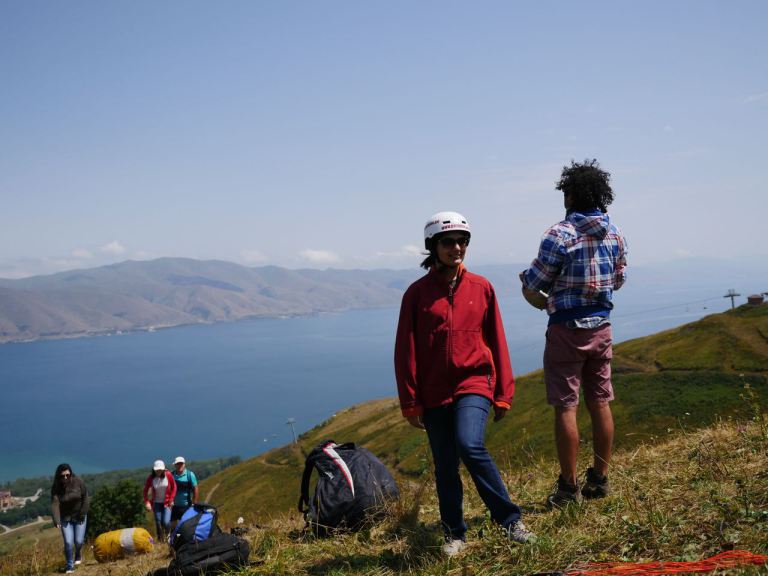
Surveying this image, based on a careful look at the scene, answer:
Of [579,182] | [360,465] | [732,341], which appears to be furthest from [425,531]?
[732,341]

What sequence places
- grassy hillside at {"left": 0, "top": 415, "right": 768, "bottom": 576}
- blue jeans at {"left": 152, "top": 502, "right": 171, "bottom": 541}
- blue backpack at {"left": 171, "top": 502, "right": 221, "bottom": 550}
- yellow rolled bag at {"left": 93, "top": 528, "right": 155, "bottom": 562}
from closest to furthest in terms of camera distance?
grassy hillside at {"left": 0, "top": 415, "right": 768, "bottom": 576} → blue backpack at {"left": 171, "top": 502, "right": 221, "bottom": 550} → yellow rolled bag at {"left": 93, "top": 528, "right": 155, "bottom": 562} → blue jeans at {"left": 152, "top": 502, "right": 171, "bottom": 541}

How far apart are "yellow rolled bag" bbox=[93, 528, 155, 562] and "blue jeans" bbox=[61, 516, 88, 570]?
310mm

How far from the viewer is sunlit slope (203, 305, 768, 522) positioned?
161 feet

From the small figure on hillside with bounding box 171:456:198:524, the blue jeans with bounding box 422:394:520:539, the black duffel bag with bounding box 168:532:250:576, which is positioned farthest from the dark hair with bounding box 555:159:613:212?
the small figure on hillside with bounding box 171:456:198:524

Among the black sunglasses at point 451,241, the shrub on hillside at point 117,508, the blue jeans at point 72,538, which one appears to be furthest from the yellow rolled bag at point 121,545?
the shrub on hillside at point 117,508

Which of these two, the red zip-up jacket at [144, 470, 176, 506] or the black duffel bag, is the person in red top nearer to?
the black duffel bag

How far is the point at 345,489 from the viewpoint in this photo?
5.66 m

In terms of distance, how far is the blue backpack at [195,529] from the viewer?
17.0 ft

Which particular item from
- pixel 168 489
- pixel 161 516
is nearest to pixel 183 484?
pixel 168 489

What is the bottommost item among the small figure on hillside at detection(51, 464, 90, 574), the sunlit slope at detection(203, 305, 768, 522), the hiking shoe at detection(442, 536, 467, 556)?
the sunlit slope at detection(203, 305, 768, 522)

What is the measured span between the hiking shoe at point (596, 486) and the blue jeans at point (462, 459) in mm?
995

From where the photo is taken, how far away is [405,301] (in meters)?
4.09

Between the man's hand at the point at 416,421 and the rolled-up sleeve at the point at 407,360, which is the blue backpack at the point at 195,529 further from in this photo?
the rolled-up sleeve at the point at 407,360

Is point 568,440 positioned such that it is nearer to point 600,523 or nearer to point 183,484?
point 600,523
